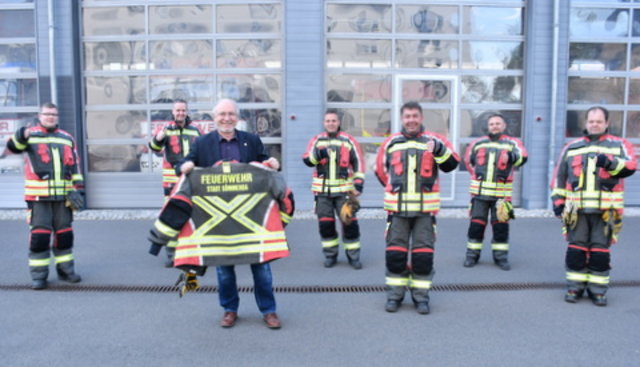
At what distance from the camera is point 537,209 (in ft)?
35.8

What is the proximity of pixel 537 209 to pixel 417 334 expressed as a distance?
744cm

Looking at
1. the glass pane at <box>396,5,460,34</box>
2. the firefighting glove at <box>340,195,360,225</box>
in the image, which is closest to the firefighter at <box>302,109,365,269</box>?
the firefighting glove at <box>340,195,360,225</box>

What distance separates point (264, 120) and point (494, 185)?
5.64m

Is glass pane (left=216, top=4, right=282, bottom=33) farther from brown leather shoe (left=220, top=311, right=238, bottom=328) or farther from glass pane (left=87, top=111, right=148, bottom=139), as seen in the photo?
brown leather shoe (left=220, top=311, right=238, bottom=328)

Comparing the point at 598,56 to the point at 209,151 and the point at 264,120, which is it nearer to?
the point at 264,120

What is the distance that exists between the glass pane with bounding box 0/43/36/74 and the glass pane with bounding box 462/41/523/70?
8913 mm

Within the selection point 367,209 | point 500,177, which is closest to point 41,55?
point 367,209

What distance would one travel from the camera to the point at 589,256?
5.31m

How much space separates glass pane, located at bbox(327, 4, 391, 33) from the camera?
35.5ft

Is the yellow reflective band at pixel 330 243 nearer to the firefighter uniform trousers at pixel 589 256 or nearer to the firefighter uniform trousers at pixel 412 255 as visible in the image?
the firefighter uniform trousers at pixel 412 255

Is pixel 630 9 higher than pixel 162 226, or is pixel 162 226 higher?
pixel 630 9

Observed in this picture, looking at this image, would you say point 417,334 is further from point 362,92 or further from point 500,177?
point 362,92

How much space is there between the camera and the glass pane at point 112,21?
36.0 ft

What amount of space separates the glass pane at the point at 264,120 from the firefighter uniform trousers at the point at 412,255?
6.31m
